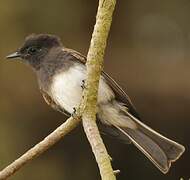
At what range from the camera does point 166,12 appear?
8.09 meters

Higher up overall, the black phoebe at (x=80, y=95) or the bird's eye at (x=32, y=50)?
the bird's eye at (x=32, y=50)

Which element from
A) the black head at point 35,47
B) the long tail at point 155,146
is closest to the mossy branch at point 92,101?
the long tail at point 155,146

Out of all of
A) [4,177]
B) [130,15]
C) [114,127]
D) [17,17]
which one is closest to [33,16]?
[17,17]

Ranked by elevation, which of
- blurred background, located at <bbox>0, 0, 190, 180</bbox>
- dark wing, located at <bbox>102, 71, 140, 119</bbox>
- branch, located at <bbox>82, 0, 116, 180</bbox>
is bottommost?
blurred background, located at <bbox>0, 0, 190, 180</bbox>

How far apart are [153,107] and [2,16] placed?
5.29ft

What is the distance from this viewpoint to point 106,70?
24.5 ft

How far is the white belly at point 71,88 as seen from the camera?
4008 mm

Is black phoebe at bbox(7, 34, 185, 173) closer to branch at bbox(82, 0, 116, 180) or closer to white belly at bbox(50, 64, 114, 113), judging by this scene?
white belly at bbox(50, 64, 114, 113)

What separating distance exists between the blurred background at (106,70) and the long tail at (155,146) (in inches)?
130

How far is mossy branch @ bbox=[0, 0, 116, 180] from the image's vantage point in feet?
9.08

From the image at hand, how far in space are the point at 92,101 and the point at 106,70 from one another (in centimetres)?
459

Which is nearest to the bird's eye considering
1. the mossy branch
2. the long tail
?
the long tail

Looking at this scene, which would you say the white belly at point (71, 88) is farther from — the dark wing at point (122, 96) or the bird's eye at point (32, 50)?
the bird's eye at point (32, 50)

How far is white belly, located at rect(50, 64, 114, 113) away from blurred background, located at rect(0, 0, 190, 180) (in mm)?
3183
